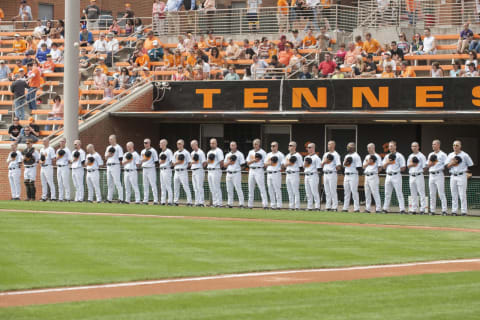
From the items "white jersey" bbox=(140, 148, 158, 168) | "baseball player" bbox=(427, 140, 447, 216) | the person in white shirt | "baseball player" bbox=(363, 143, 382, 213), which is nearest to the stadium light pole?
Result: "white jersey" bbox=(140, 148, 158, 168)

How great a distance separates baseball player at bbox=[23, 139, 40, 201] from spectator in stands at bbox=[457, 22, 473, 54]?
12603mm

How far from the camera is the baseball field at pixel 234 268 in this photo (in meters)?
8.55

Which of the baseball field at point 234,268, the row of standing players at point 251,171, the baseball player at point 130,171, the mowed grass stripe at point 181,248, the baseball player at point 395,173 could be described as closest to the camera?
the baseball field at point 234,268

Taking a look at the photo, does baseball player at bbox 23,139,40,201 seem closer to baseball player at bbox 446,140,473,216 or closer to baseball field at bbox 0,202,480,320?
baseball field at bbox 0,202,480,320

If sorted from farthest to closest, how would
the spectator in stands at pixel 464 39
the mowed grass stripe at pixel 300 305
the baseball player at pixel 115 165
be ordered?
the spectator in stands at pixel 464 39 → the baseball player at pixel 115 165 → the mowed grass stripe at pixel 300 305

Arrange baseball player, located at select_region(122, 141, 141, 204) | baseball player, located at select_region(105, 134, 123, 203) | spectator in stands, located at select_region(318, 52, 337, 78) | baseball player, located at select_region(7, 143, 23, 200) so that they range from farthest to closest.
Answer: spectator in stands, located at select_region(318, 52, 337, 78) < baseball player, located at select_region(7, 143, 23, 200) < baseball player, located at select_region(105, 134, 123, 203) < baseball player, located at select_region(122, 141, 141, 204)

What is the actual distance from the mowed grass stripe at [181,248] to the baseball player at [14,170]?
788 cm

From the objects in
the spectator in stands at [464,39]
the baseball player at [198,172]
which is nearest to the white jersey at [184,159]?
the baseball player at [198,172]

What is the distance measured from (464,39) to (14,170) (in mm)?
13523

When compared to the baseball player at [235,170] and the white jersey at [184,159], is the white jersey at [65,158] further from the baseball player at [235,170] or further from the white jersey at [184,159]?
the baseball player at [235,170]

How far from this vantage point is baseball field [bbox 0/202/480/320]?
855 centimetres

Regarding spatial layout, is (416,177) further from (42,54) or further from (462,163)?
(42,54)

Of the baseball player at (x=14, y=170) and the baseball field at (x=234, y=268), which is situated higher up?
the baseball player at (x=14, y=170)

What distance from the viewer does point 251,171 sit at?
22.6 meters
